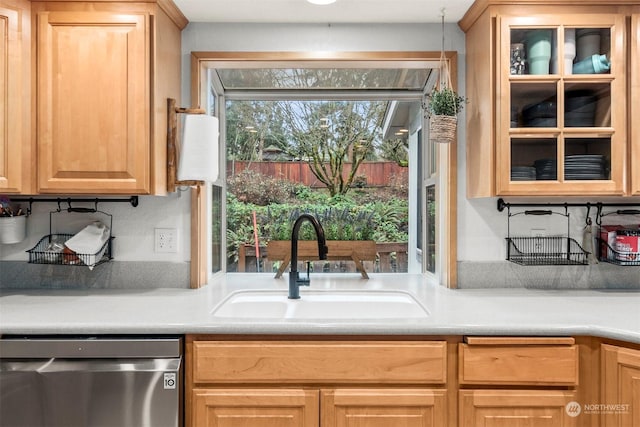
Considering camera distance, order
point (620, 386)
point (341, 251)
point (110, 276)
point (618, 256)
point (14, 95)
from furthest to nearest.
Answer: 1. point (341, 251)
2. point (110, 276)
3. point (618, 256)
4. point (14, 95)
5. point (620, 386)

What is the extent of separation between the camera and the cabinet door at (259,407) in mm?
1400

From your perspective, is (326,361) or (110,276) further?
(110,276)

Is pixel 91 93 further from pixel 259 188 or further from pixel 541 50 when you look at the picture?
pixel 541 50

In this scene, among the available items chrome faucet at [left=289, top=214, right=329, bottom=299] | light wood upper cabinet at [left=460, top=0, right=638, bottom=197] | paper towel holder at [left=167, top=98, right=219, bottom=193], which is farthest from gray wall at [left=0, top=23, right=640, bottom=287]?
chrome faucet at [left=289, top=214, right=329, bottom=299]

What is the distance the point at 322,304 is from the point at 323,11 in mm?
1368

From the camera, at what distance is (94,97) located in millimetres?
1700

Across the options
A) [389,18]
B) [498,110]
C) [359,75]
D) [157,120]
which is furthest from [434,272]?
[157,120]

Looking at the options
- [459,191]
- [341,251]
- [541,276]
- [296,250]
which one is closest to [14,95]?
[296,250]

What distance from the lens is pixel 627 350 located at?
4.34 feet

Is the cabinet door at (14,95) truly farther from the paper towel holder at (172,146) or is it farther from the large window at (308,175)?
the large window at (308,175)

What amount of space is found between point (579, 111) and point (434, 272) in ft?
3.34

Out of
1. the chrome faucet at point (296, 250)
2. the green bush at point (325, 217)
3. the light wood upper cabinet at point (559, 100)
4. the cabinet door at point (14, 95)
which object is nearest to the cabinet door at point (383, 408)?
the chrome faucet at point (296, 250)

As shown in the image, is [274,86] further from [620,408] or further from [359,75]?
[620,408]

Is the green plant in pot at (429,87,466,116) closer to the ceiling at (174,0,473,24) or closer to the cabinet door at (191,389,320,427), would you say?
the ceiling at (174,0,473,24)
